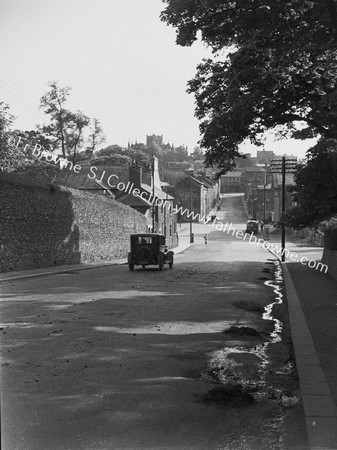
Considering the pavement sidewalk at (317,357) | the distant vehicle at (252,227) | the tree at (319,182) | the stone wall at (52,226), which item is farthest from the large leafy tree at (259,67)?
the distant vehicle at (252,227)

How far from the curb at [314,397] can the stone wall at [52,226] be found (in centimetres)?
1849

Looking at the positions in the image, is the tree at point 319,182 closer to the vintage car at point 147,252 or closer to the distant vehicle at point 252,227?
the vintage car at point 147,252

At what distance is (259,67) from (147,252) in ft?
45.4

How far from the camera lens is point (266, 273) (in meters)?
29.0

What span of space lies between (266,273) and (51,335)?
20.7 m

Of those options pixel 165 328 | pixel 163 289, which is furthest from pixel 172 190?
pixel 165 328

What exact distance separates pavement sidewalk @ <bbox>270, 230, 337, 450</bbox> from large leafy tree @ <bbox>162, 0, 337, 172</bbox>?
16.0 ft

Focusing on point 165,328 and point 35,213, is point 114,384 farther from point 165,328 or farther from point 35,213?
point 35,213

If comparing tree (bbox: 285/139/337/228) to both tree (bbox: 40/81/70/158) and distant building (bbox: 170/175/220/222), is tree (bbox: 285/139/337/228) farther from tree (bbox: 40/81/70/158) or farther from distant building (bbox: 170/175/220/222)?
distant building (bbox: 170/175/220/222)

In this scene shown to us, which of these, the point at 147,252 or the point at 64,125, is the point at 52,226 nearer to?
the point at 147,252

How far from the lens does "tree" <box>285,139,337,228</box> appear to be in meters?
20.5

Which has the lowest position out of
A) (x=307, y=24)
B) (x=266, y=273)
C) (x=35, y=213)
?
(x=266, y=273)

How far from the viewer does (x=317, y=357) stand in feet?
27.5

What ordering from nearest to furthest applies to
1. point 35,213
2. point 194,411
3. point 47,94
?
point 194,411 → point 35,213 → point 47,94
